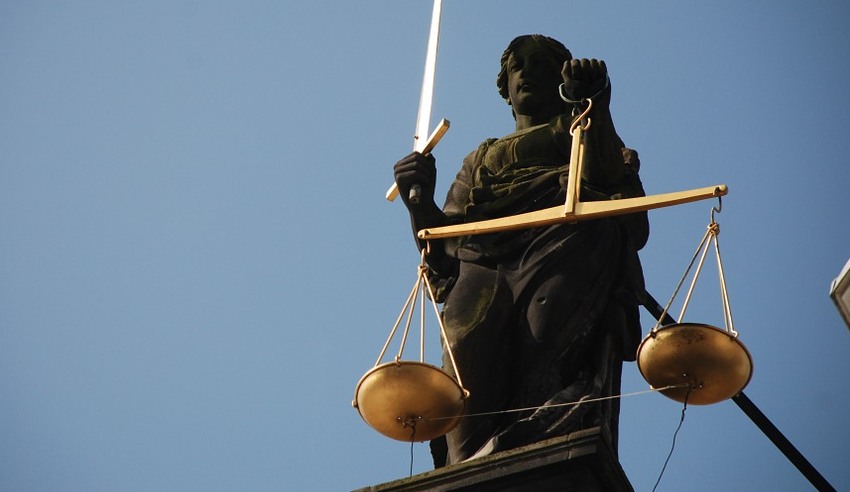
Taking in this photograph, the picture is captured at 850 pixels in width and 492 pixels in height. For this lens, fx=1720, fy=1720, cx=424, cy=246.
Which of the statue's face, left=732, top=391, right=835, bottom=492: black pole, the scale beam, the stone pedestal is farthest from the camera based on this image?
the statue's face

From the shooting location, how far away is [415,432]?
29.9ft

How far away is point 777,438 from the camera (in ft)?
33.9

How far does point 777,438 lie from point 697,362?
167 cm

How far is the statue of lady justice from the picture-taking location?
9688 mm

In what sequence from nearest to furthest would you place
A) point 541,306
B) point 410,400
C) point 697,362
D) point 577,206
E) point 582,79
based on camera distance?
1. point 697,362
2. point 410,400
3. point 577,206
4. point 541,306
5. point 582,79

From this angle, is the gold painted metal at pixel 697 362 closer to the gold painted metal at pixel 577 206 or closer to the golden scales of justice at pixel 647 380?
the golden scales of justice at pixel 647 380

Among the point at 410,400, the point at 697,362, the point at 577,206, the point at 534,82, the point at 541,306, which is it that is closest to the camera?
the point at 697,362

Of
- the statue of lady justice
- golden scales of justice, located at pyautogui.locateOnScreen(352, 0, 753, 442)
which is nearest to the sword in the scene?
the statue of lady justice

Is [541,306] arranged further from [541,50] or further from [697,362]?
[541,50]

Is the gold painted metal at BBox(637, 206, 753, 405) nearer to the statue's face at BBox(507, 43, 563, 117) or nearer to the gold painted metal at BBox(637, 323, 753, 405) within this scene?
the gold painted metal at BBox(637, 323, 753, 405)

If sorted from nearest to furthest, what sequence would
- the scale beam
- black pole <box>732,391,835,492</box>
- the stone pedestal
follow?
1. the stone pedestal
2. the scale beam
3. black pole <box>732,391,835,492</box>

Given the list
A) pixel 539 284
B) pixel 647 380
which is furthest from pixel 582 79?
pixel 647 380

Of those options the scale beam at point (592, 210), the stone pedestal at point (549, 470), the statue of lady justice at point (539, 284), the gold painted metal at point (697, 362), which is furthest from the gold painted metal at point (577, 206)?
the stone pedestal at point (549, 470)

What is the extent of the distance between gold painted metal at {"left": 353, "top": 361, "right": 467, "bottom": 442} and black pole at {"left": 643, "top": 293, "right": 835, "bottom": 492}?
1473 mm
